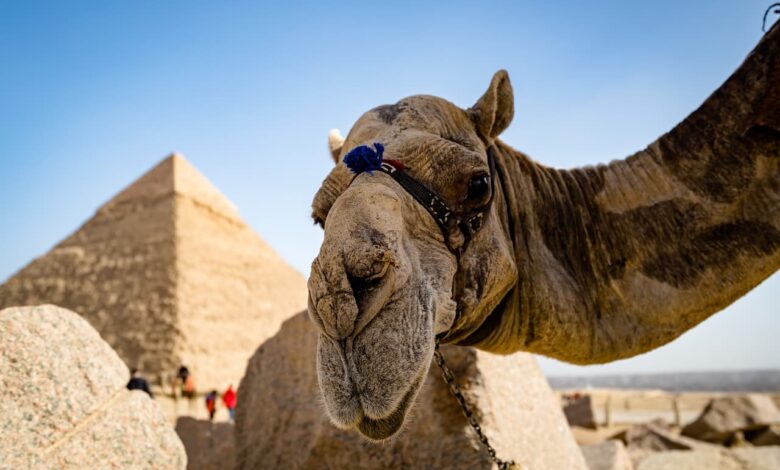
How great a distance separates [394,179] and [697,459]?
6684 mm

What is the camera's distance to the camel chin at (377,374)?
1.74m

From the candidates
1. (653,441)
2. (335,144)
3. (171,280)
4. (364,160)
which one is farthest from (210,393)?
(171,280)

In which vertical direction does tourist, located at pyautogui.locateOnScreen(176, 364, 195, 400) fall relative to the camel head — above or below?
above

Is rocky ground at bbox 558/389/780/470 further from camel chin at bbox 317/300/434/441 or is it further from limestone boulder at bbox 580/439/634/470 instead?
camel chin at bbox 317/300/434/441

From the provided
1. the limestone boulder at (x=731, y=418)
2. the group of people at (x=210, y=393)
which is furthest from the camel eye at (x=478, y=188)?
the limestone boulder at (x=731, y=418)

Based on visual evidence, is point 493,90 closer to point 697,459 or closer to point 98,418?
Result: point 98,418

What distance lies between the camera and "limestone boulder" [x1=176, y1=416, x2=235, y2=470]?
560cm

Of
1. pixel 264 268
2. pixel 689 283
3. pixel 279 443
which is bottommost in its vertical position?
pixel 279 443

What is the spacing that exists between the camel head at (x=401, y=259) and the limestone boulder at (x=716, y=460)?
5.61 m

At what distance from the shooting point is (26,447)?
290 centimetres

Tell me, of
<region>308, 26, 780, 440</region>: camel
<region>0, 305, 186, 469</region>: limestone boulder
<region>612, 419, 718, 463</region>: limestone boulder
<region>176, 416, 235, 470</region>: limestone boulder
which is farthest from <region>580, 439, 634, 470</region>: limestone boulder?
<region>0, 305, 186, 469</region>: limestone boulder

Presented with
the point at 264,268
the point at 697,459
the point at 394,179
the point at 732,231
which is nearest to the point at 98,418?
Result: the point at 394,179

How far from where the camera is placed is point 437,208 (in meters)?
2.19

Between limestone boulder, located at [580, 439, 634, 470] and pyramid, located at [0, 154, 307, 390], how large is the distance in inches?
2404
